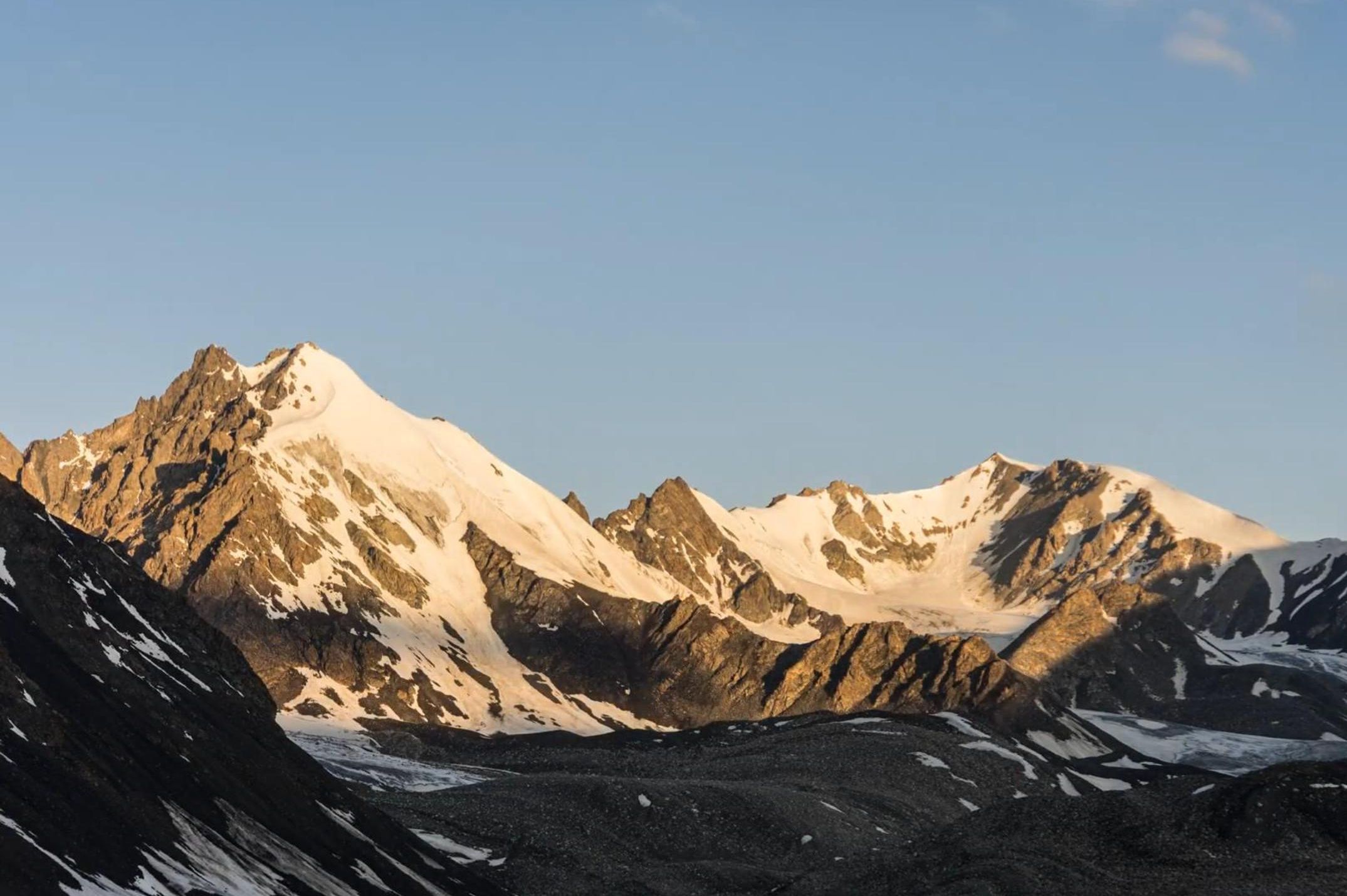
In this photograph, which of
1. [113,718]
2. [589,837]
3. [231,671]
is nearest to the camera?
[113,718]

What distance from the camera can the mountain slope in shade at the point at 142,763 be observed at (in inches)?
3802

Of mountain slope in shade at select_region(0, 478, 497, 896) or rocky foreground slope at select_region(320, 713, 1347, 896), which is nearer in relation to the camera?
mountain slope in shade at select_region(0, 478, 497, 896)

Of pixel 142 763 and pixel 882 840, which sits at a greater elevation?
pixel 882 840

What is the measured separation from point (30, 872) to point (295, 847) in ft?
118

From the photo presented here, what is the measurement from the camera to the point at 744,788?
651ft

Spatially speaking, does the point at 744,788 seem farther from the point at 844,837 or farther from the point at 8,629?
the point at 8,629

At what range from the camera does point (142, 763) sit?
373 feet

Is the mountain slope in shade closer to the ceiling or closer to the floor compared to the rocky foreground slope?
closer to the floor

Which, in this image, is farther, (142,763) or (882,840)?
(882,840)

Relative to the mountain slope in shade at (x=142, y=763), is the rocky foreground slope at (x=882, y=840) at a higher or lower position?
higher

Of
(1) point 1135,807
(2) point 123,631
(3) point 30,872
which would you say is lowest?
(3) point 30,872

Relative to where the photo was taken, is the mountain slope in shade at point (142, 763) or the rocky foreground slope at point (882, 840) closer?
the mountain slope in shade at point (142, 763)

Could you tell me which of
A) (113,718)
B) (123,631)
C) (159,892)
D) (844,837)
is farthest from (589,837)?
(159,892)

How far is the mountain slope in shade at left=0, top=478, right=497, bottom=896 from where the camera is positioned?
96.6m
